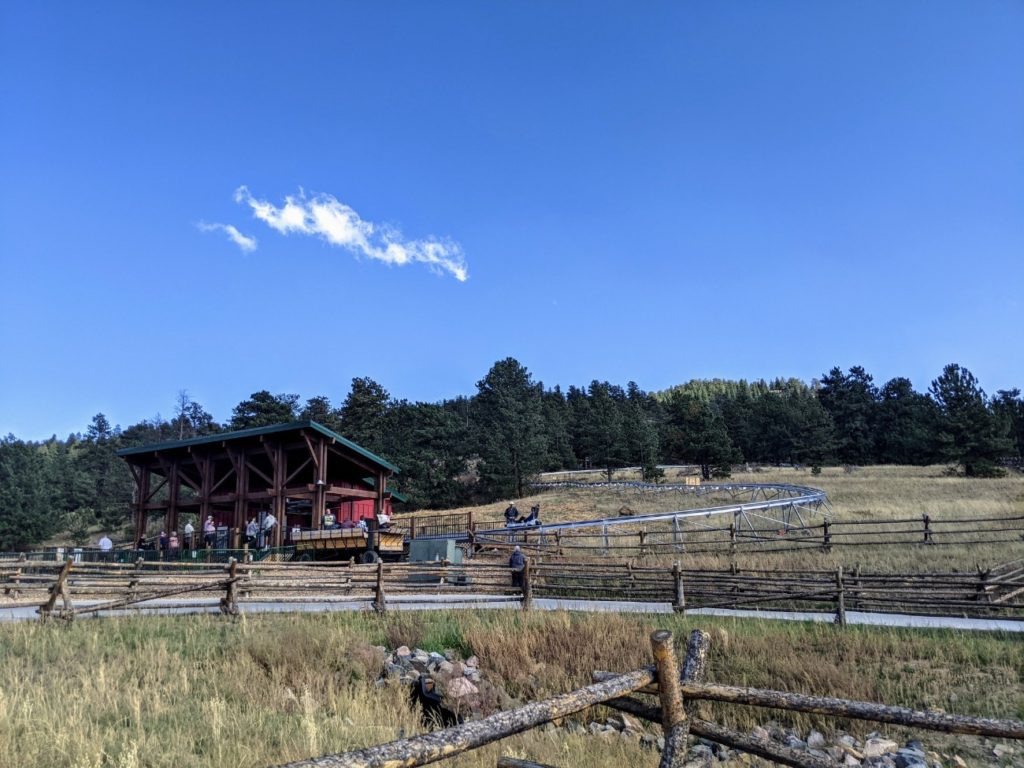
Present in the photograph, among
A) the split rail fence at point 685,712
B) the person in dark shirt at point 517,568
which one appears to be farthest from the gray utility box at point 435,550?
the split rail fence at point 685,712

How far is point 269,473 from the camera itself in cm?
3547

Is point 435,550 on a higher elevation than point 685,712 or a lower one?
lower

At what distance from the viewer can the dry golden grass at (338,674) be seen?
6086 millimetres

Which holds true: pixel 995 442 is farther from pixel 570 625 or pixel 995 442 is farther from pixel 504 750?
pixel 504 750

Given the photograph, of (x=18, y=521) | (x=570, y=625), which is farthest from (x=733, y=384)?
(x=570, y=625)

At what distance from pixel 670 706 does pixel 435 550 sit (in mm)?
19046

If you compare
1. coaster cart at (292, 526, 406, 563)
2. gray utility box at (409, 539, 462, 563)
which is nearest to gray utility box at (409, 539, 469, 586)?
gray utility box at (409, 539, 462, 563)

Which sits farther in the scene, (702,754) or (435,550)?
(435,550)

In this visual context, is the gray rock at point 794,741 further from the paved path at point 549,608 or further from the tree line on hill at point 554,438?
the tree line on hill at point 554,438

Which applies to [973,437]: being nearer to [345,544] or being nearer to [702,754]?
[345,544]

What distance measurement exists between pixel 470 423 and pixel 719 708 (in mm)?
54612

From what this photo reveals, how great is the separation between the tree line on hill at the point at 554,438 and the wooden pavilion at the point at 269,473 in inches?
813

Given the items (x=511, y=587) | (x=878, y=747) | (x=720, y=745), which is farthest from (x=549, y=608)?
(x=878, y=747)

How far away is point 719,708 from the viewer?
9.20m
